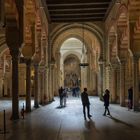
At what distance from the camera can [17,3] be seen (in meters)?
14.6

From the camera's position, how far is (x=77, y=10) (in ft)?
85.1

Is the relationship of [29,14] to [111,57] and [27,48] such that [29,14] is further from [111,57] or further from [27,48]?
[111,57]

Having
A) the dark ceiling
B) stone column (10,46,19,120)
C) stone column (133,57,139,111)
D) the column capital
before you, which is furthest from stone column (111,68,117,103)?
the column capital

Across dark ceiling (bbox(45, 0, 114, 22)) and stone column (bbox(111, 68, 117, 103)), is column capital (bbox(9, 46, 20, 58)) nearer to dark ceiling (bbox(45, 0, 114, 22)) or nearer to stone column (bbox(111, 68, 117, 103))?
dark ceiling (bbox(45, 0, 114, 22))

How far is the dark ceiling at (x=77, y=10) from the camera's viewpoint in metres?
23.9

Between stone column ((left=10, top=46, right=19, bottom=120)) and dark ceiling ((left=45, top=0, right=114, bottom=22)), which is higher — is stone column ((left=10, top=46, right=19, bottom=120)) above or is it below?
below

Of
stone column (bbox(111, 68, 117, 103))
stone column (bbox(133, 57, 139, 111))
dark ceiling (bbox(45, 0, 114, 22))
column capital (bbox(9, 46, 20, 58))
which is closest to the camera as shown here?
column capital (bbox(9, 46, 20, 58))

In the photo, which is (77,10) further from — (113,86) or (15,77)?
(15,77)

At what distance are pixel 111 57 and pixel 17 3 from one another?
12.8 meters

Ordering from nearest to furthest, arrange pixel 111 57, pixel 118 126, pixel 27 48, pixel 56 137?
A: pixel 56 137, pixel 118 126, pixel 27 48, pixel 111 57

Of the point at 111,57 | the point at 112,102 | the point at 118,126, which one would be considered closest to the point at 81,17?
the point at 111,57

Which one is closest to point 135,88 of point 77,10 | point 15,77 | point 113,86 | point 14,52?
point 15,77

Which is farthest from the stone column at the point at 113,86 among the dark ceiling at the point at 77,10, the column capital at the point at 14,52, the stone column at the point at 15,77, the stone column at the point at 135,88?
the column capital at the point at 14,52

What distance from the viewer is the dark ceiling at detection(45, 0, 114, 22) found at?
23.9 metres
